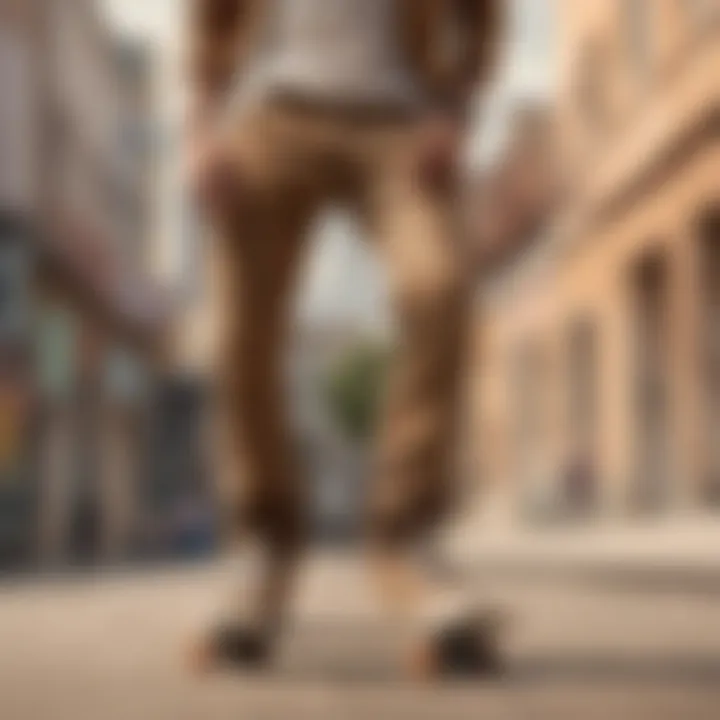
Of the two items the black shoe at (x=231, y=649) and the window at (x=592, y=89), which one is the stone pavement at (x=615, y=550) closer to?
the black shoe at (x=231, y=649)

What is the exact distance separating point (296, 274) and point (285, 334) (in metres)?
0.05

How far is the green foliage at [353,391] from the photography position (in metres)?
3.42

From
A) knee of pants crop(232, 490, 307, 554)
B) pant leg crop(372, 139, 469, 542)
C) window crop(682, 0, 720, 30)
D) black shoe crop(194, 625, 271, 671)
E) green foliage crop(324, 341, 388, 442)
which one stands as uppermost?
window crop(682, 0, 720, 30)

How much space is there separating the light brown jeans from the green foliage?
2.14 meters

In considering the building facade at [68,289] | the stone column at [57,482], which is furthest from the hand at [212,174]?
the stone column at [57,482]

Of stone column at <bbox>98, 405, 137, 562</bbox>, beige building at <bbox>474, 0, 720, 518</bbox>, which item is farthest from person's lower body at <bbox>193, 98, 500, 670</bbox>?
stone column at <bbox>98, 405, 137, 562</bbox>

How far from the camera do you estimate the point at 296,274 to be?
1.12 metres

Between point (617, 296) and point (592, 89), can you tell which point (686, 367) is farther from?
point (592, 89)

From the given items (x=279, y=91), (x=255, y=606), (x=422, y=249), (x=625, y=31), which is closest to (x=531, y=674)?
(x=255, y=606)

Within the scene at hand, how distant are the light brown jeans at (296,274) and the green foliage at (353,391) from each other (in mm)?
2144

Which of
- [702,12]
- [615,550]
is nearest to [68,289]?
[702,12]

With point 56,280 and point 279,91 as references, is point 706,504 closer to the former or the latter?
point 56,280

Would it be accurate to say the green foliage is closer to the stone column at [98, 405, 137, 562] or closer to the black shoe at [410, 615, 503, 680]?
the stone column at [98, 405, 137, 562]

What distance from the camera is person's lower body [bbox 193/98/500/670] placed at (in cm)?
103
